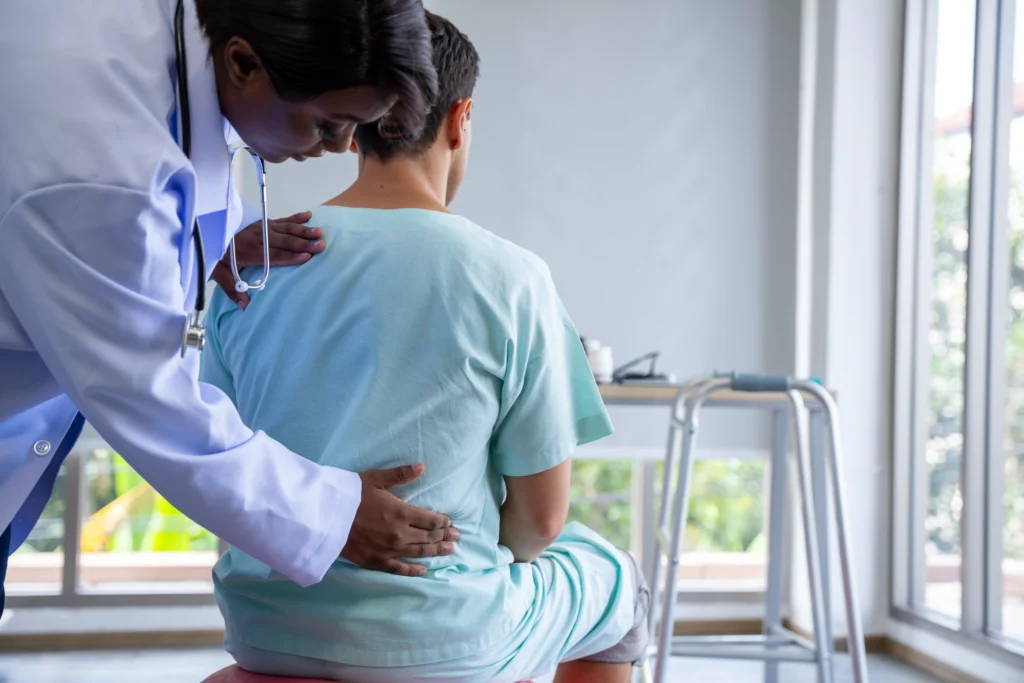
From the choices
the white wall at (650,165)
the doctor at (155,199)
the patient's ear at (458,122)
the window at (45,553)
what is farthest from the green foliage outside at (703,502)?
the doctor at (155,199)

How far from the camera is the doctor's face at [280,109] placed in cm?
79

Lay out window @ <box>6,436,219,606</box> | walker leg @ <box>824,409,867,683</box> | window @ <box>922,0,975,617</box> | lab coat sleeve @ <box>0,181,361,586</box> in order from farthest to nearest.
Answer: window @ <box>6,436,219,606</box>, window @ <box>922,0,975,617</box>, walker leg @ <box>824,409,867,683</box>, lab coat sleeve @ <box>0,181,361,586</box>

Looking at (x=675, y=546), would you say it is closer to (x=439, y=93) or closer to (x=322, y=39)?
(x=439, y=93)

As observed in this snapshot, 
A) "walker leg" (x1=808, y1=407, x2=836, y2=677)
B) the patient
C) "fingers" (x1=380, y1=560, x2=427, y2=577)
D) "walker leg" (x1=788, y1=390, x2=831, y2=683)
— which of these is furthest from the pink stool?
"walker leg" (x1=808, y1=407, x2=836, y2=677)

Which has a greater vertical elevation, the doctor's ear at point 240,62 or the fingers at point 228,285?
the doctor's ear at point 240,62

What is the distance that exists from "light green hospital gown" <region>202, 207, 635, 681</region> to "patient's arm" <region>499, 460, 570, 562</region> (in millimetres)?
17

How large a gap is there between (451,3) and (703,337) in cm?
135

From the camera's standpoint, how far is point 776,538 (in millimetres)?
2438

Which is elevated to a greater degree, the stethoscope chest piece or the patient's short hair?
the patient's short hair

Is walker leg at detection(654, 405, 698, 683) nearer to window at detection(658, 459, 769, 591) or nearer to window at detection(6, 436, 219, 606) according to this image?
window at detection(658, 459, 769, 591)

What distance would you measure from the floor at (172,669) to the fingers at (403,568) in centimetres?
188

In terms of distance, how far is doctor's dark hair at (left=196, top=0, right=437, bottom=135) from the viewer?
76 cm

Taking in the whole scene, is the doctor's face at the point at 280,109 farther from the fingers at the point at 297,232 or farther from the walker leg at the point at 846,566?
the walker leg at the point at 846,566

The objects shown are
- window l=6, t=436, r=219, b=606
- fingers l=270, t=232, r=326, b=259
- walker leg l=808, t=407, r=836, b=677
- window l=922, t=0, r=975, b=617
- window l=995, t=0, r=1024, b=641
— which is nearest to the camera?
fingers l=270, t=232, r=326, b=259
